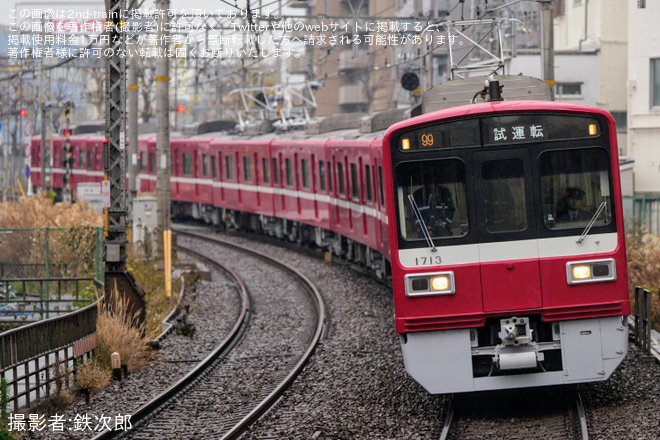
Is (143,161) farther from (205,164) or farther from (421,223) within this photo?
(421,223)

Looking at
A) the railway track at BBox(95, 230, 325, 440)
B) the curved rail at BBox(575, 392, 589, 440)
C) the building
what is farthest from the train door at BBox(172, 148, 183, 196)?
the curved rail at BBox(575, 392, 589, 440)

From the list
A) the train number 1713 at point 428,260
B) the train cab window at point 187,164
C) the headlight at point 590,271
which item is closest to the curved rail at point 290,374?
the train number 1713 at point 428,260

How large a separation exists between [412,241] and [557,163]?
1372 millimetres

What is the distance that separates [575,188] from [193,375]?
16.3 feet

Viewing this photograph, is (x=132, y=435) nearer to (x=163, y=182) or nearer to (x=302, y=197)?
(x=163, y=182)

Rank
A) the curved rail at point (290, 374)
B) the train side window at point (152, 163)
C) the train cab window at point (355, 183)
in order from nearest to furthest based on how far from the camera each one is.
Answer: the curved rail at point (290, 374), the train cab window at point (355, 183), the train side window at point (152, 163)

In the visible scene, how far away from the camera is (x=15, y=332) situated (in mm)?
9531

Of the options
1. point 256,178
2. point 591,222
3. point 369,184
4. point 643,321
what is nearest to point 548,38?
point 369,184

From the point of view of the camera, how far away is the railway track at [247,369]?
9289mm

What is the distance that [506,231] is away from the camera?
8.57 m

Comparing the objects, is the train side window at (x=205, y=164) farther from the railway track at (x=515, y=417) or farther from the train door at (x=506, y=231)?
the train door at (x=506, y=231)

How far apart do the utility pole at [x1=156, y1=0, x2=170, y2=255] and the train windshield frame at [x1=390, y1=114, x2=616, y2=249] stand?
9.34 meters

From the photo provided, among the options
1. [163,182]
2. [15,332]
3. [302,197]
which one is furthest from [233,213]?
[15,332]

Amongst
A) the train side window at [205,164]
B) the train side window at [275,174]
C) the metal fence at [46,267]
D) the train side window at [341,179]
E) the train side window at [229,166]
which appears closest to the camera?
the metal fence at [46,267]
